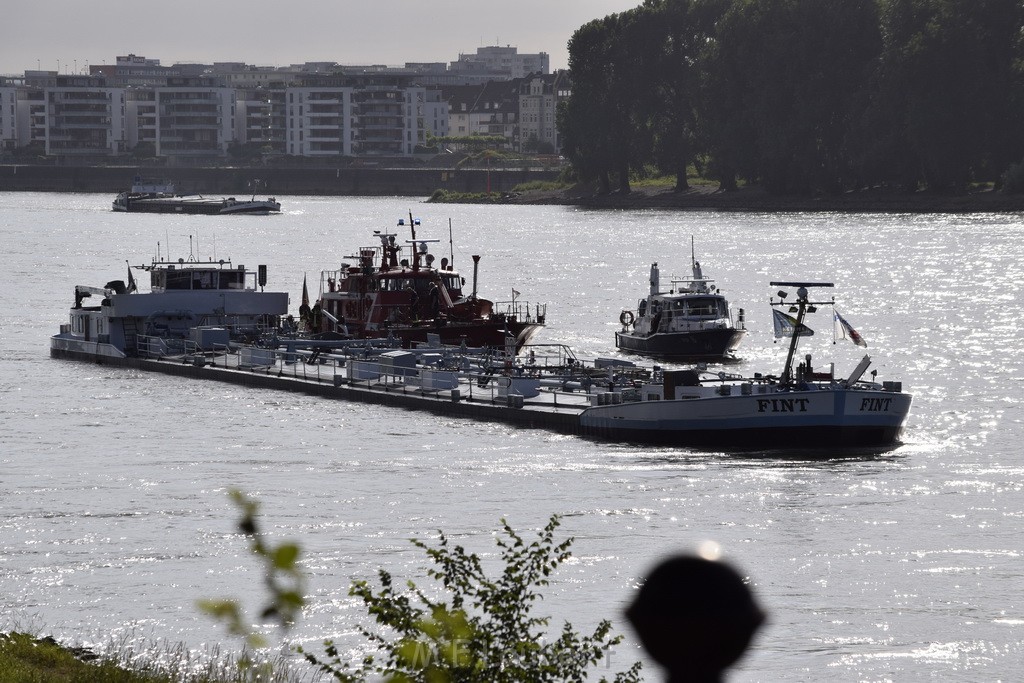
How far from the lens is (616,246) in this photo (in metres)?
140

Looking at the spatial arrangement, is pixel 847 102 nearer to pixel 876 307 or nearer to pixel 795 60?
pixel 795 60

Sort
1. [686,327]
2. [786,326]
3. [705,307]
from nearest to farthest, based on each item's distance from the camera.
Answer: [786,326]
[686,327]
[705,307]

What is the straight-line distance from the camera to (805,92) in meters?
167

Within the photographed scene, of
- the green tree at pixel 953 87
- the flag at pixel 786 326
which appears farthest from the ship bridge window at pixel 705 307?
the green tree at pixel 953 87

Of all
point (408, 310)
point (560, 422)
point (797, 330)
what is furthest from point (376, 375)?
point (797, 330)

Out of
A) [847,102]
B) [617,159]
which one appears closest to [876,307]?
[847,102]

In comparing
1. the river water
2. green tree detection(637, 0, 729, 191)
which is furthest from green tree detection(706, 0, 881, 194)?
the river water

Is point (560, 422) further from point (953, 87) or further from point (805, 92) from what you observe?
point (805, 92)

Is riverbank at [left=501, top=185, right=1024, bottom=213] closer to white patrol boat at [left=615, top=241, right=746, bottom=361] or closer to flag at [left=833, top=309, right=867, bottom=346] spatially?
white patrol boat at [left=615, top=241, right=746, bottom=361]

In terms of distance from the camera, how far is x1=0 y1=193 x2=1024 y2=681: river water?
84.7 feet

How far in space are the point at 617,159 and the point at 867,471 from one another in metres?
158

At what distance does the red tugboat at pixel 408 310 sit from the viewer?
63906mm

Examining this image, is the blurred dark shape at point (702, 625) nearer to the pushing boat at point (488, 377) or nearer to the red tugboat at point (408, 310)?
the pushing boat at point (488, 377)

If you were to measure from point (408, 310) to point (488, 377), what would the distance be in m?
12.5
